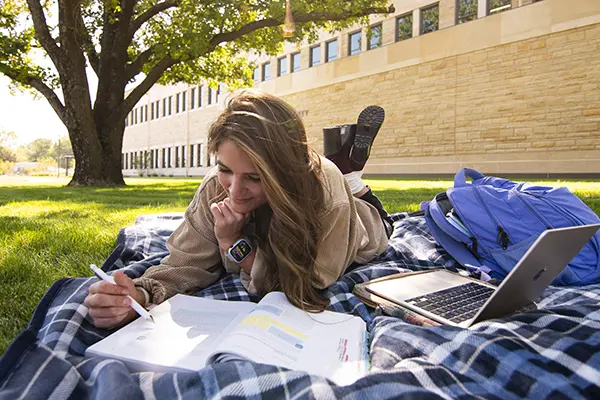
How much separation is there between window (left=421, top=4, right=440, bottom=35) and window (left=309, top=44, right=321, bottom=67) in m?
6.19

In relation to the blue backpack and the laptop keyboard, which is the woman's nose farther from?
the blue backpack

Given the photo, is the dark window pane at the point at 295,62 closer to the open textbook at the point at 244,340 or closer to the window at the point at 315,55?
the window at the point at 315,55

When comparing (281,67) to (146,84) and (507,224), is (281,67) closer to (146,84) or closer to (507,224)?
(146,84)

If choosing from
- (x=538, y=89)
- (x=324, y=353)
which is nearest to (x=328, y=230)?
(x=324, y=353)

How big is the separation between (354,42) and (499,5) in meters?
7.06

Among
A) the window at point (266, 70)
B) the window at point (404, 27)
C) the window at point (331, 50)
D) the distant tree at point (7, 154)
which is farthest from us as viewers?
the distant tree at point (7, 154)

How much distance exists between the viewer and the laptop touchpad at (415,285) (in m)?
1.97

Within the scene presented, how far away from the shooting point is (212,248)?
2.14 m

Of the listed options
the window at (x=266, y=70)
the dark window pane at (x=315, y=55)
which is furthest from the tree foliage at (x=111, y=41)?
the window at (x=266, y=70)

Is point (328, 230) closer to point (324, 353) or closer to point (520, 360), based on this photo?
point (324, 353)

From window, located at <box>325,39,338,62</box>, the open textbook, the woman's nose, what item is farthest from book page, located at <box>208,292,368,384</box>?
window, located at <box>325,39,338,62</box>

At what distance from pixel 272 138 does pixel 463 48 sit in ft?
56.7

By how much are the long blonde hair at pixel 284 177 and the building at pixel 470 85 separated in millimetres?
11633

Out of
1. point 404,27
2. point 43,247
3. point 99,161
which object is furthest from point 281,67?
point 43,247
